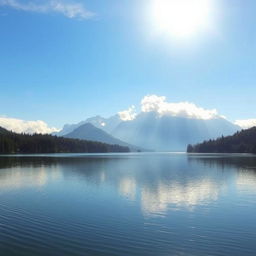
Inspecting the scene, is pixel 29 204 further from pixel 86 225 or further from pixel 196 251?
pixel 196 251

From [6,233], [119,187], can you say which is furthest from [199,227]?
[119,187]

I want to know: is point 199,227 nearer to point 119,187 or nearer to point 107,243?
point 107,243

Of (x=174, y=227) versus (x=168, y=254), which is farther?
(x=174, y=227)

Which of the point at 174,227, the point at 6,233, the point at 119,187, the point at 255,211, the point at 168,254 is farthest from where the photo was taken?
the point at 119,187

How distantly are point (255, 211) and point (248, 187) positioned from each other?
2097 centimetres

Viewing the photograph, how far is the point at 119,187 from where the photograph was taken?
54.9 meters

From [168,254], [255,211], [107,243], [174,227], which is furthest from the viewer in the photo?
[255,211]

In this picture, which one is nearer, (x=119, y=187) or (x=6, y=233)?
(x=6, y=233)

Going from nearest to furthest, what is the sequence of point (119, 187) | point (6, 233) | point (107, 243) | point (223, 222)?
point (107, 243) < point (6, 233) < point (223, 222) < point (119, 187)

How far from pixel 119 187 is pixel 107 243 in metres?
31.5

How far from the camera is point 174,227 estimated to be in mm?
27969

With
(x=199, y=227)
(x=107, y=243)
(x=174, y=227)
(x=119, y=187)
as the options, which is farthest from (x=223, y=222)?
(x=119, y=187)

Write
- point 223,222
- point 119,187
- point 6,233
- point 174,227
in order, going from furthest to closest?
point 119,187, point 223,222, point 174,227, point 6,233

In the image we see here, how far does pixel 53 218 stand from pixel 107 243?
30.7 ft
